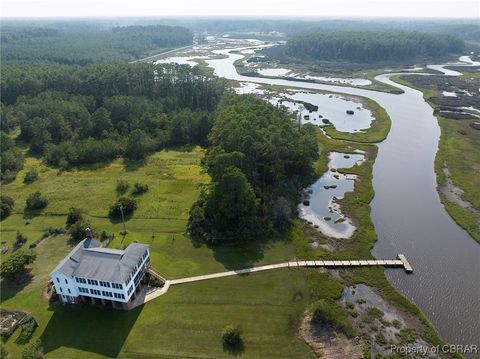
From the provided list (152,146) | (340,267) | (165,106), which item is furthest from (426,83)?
(340,267)

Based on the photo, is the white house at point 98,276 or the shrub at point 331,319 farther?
the white house at point 98,276

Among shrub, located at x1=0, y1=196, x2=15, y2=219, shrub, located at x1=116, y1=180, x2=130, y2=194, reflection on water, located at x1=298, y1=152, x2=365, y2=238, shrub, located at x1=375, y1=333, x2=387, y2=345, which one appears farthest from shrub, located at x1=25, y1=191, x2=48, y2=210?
shrub, located at x1=375, y1=333, x2=387, y2=345

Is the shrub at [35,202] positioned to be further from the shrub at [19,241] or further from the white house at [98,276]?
the white house at [98,276]

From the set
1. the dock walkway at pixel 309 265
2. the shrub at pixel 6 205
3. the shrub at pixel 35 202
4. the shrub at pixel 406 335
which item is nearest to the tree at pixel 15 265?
the dock walkway at pixel 309 265

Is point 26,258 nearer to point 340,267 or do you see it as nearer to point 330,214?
point 340,267

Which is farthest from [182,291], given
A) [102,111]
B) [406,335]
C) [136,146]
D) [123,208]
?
[102,111]

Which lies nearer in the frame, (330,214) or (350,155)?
(330,214)
